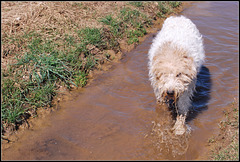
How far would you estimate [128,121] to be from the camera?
17.8 feet

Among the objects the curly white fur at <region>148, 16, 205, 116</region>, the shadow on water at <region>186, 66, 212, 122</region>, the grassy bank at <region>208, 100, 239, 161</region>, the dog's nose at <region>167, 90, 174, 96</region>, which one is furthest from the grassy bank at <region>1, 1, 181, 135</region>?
the grassy bank at <region>208, 100, 239, 161</region>

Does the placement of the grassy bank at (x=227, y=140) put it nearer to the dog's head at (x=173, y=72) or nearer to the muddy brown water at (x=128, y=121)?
the muddy brown water at (x=128, y=121)

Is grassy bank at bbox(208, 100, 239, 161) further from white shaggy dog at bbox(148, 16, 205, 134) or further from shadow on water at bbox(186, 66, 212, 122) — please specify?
white shaggy dog at bbox(148, 16, 205, 134)

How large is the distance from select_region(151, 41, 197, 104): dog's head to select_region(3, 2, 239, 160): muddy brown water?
1.01m

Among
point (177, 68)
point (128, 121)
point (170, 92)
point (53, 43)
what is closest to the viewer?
point (170, 92)

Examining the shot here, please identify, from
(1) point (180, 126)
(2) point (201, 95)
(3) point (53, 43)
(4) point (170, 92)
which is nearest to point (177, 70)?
(4) point (170, 92)

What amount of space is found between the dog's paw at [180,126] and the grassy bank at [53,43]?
2.54 m

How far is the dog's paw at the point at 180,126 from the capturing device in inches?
200

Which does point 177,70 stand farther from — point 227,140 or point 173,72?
point 227,140

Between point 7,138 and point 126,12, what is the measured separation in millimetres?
5870

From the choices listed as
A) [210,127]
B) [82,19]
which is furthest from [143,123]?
[82,19]

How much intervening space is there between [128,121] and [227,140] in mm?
1964

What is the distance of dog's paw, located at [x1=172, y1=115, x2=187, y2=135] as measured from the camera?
200 inches

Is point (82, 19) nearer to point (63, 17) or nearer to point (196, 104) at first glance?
point (63, 17)
